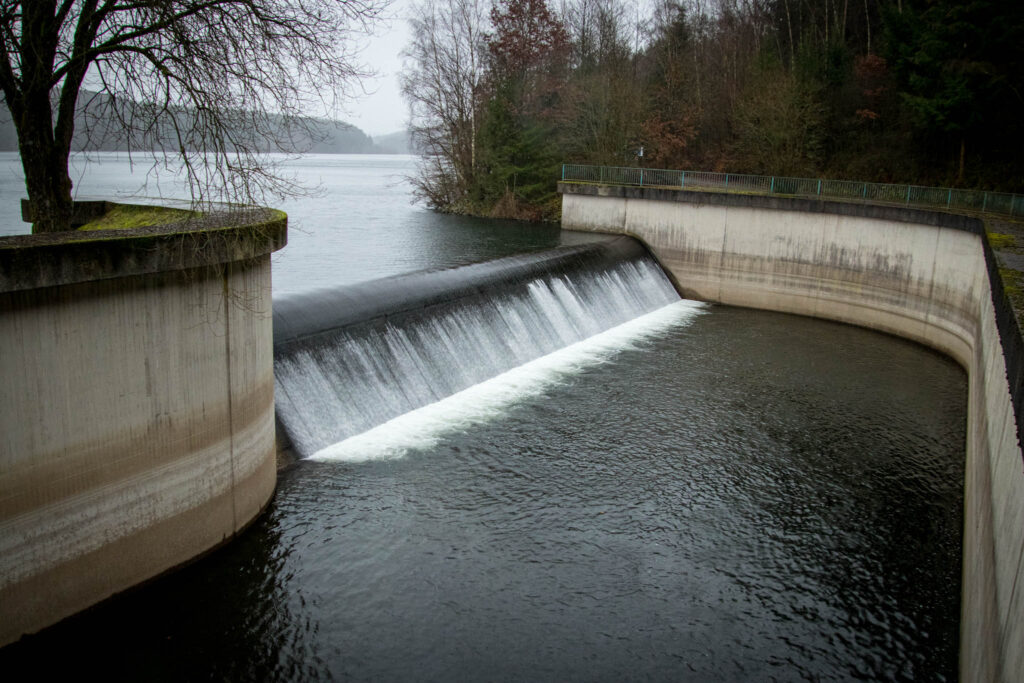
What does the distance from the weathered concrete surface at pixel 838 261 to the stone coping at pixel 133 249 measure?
8798mm

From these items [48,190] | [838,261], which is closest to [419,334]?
[48,190]

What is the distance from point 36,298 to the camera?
23.8 ft

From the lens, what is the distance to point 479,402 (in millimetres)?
14516

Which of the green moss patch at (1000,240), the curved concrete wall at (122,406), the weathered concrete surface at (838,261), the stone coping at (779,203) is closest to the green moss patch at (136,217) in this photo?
the curved concrete wall at (122,406)

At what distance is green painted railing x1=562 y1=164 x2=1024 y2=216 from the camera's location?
74.1ft

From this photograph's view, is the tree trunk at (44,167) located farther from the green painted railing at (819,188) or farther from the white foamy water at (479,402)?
the green painted railing at (819,188)

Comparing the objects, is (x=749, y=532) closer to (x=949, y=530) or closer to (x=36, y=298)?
(x=949, y=530)

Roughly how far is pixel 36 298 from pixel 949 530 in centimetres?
1095

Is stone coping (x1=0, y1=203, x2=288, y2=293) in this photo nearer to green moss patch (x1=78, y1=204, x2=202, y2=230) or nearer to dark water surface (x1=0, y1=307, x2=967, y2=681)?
green moss patch (x1=78, y1=204, x2=202, y2=230)

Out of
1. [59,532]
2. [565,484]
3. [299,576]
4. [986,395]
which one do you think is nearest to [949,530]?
[986,395]

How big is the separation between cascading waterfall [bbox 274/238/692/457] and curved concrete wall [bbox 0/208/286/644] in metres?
2.55

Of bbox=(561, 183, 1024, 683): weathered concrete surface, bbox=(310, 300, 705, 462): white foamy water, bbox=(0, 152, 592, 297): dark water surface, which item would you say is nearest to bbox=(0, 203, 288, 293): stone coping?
bbox=(0, 152, 592, 297): dark water surface

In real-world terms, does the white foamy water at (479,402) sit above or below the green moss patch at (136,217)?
below

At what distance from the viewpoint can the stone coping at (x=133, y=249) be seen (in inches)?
276
